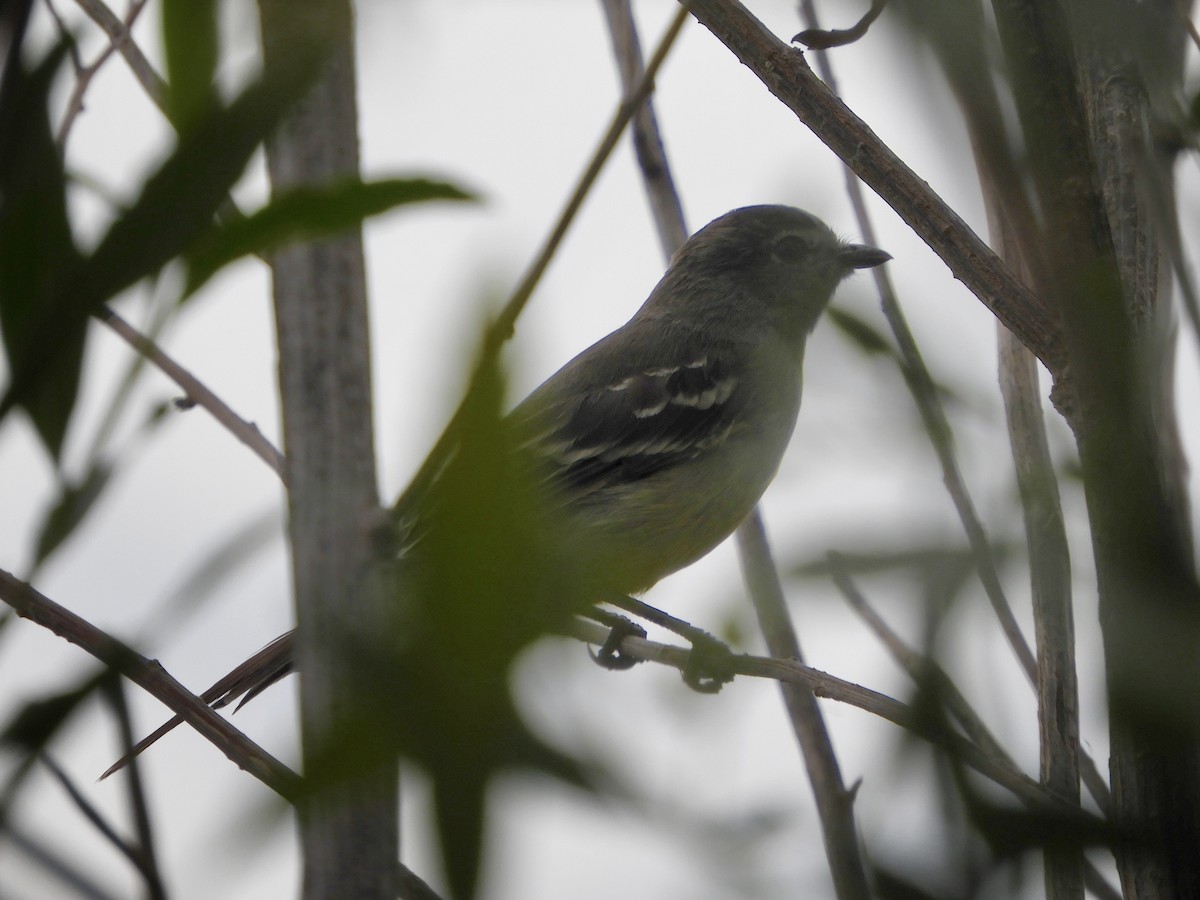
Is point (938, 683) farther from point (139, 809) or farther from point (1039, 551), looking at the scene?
point (1039, 551)

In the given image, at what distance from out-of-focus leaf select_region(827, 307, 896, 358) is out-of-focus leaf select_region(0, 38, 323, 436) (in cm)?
105

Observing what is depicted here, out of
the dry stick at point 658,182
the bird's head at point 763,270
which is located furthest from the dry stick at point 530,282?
the bird's head at point 763,270

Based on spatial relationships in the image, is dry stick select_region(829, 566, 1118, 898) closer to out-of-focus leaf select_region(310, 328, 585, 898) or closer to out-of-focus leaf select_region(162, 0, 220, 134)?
out-of-focus leaf select_region(310, 328, 585, 898)

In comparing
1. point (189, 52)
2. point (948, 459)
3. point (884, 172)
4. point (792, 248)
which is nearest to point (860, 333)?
point (884, 172)

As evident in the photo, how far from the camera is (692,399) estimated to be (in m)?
5.16

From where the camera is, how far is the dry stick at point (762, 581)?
2463 mm

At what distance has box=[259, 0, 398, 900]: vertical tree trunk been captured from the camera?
75 centimetres

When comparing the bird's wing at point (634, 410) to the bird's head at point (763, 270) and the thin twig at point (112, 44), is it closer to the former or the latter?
the bird's head at point (763, 270)

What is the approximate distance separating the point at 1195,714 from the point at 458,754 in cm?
43

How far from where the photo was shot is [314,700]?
0.79 metres

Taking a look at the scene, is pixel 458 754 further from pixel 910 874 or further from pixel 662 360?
pixel 662 360

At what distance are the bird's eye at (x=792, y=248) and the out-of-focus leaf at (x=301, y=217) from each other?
5522mm

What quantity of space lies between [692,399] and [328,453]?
165 inches

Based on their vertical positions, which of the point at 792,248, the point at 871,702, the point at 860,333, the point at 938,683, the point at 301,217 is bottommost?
the point at 938,683
